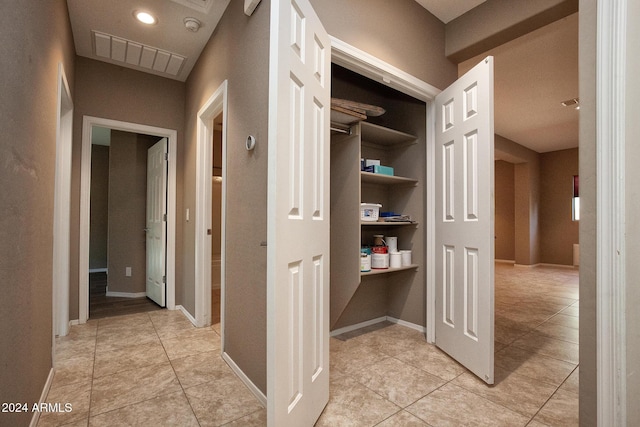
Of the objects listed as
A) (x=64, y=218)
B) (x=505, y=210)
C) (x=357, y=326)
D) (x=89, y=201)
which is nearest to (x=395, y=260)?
(x=357, y=326)

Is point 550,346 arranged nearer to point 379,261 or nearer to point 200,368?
point 379,261

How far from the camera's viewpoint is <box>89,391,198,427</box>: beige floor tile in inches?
55.3

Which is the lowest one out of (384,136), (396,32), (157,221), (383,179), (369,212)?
(157,221)

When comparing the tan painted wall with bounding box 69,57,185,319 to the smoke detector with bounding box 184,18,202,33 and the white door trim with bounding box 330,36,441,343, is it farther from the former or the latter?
the white door trim with bounding box 330,36,441,343

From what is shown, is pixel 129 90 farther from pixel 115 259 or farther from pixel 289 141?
pixel 289 141

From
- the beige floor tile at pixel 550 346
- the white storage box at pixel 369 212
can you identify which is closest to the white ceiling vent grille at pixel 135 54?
the white storage box at pixel 369 212

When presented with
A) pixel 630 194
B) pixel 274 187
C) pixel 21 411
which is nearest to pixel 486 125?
pixel 630 194

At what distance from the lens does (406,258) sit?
2.62 m

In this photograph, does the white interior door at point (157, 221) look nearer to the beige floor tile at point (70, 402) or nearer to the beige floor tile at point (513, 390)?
the beige floor tile at point (70, 402)

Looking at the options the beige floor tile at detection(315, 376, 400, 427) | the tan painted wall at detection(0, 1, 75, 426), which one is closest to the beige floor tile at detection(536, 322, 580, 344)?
the beige floor tile at detection(315, 376, 400, 427)

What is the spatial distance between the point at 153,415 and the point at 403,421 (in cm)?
124

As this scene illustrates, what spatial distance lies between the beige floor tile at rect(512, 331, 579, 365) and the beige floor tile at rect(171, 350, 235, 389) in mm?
2272

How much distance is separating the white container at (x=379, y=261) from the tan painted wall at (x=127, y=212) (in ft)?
10.2

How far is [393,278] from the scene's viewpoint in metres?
2.88
